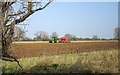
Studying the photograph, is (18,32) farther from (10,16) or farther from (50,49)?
(50,49)

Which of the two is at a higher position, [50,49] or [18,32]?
[18,32]

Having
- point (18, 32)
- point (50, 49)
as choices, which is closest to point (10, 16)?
point (18, 32)

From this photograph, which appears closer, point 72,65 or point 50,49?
point 72,65

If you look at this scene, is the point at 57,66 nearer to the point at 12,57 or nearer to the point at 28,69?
the point at 28,69

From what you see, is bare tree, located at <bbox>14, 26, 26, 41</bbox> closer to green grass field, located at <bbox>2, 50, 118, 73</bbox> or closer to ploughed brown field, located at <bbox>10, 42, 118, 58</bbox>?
green grass field, located at <bbox>2, 50, 118, 73</bbox>

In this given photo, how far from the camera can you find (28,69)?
47.5 feet

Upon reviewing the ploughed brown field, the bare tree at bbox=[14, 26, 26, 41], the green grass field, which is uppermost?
the bare tree at bbox=[14, 26, 26, 41]

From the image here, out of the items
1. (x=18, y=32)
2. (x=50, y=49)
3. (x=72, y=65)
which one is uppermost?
(x=18, y=32)

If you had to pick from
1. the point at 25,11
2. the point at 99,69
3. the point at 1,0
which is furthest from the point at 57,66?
the point at 1,0

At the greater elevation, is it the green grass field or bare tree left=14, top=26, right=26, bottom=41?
bare tree left=14, top=26, right=26, bottom=41

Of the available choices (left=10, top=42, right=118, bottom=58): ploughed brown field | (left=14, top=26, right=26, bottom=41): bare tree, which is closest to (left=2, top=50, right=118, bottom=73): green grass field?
(left=10, top=42, right=118, bottom=58): ploughed brown field

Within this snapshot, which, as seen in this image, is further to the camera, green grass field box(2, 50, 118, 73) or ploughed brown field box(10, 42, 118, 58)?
ploughed brown field box(10, 42, 118, 58)

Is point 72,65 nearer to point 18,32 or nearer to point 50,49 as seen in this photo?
point 18,32

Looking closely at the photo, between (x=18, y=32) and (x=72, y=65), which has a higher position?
(x=18, y=32)
